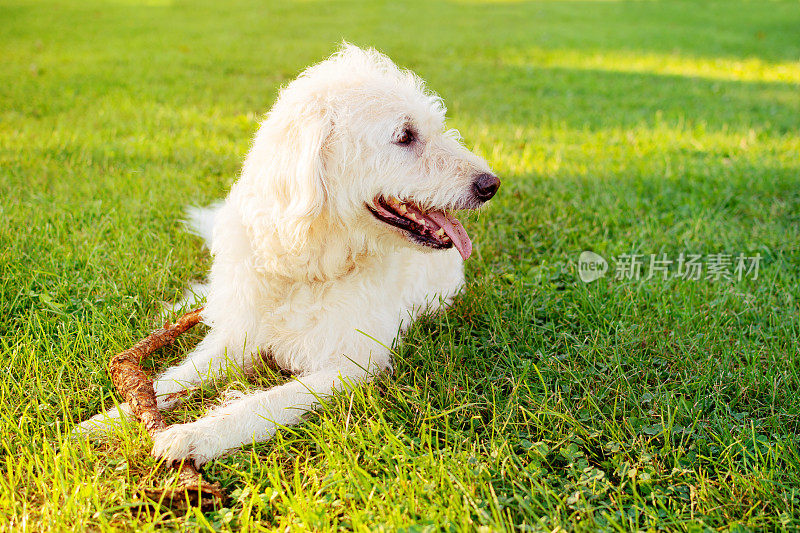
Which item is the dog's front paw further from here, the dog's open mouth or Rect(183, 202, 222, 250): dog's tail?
Rect(183, 202, 222, 250): dog's tail

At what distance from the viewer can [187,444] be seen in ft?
7.38

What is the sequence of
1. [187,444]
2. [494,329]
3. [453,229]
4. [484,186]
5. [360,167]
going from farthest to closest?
[494,329]
[453,229]
[484,186]
[360,167]
[187,444]

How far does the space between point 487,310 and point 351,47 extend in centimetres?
150

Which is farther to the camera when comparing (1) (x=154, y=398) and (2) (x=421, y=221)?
(2) (x=421, y=221)

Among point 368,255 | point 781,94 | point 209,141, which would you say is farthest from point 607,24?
point 368,255

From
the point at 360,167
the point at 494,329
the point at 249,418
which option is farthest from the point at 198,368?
the point at 494,329

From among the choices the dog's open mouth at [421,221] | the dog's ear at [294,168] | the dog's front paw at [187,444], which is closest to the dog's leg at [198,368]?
the dog's front paw at [187,444]

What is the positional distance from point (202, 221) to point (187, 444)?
2072 millimetres

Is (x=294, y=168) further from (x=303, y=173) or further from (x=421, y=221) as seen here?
(x=421, y=221)

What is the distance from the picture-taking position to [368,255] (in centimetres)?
274

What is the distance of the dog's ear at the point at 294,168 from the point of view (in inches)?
94.1

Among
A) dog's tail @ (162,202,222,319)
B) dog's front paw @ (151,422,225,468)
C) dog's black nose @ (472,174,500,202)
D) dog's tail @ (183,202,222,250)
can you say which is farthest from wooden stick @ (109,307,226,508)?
dog's black nose @ (472,174,500,202)

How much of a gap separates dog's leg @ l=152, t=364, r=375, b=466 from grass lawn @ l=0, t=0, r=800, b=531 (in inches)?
2.7

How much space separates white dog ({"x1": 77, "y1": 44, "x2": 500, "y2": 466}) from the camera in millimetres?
2439
